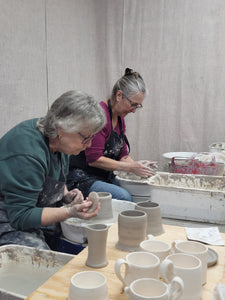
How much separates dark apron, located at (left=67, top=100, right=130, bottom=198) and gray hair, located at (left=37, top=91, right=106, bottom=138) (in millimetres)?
897

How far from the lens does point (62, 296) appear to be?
2.99ft

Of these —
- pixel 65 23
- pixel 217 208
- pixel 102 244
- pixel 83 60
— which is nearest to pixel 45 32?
pixel 65 23

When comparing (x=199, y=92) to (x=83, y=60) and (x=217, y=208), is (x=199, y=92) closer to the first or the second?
(x=83, y=60)

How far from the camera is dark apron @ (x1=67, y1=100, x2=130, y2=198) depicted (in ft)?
7.89

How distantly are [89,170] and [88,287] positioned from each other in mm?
1708

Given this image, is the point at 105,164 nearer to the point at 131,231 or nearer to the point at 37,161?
the point at 37,161

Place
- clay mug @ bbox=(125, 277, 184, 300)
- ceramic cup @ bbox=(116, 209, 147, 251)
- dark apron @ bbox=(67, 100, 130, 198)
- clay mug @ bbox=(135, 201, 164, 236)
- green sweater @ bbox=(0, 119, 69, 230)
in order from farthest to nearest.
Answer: dark apron @ bbox=(67, 100, 130, 198), green sweater @ bbox=(0, 119, 69, 230), clay mug @ bbox=(135, 201, 164, 236), ceramic cup @ bbox=(116, 209, 147, 251), clay mug @ bbox=(125, 277, 184, 300)

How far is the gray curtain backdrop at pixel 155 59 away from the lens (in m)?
3.41

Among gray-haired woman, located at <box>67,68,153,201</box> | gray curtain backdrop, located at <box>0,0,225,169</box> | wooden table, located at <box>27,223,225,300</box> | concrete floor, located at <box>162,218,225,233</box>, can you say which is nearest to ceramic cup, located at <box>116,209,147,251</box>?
wooden table, located at <box>27,223,225,300</box>

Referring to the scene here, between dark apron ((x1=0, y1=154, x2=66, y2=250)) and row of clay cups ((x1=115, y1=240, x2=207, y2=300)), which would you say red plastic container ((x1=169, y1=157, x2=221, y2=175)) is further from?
row of clay cups ((x1=115, y1=240, x2=207, y2=300))

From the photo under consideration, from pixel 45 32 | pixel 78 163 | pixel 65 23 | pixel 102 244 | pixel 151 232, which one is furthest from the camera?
pixel 65 23

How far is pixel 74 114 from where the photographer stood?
1.51 metres

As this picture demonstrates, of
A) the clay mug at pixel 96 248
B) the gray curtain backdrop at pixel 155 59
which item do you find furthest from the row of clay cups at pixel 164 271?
the gray curtain backdrop at pixel 155 59

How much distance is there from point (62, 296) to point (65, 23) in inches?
116
